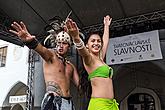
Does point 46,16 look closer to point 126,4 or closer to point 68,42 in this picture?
point 126,4

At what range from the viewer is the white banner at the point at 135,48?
3707 millimetres

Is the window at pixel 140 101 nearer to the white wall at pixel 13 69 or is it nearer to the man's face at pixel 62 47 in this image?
the white wall at pixel 13 69

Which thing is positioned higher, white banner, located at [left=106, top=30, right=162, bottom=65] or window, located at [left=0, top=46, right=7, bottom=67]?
window, located at [left=0, top=46, right=7, bottom=67]

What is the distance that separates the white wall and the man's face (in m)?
7.75

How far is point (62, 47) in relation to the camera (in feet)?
6.37

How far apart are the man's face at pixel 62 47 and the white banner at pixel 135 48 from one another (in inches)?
82.6

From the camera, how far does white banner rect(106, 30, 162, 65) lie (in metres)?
Result: 3.71

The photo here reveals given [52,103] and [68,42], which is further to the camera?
[68,42]

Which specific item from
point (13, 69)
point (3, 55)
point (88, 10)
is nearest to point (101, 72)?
point (88, 10)

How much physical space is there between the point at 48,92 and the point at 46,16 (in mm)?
2375

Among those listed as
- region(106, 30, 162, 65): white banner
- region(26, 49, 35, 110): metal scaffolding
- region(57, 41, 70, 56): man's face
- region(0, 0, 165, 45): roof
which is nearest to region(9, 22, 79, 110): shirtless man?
region(57, 41, 70, 56): man's face

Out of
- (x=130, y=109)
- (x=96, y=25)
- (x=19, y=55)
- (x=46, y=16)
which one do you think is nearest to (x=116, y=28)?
(x=96, y=25)

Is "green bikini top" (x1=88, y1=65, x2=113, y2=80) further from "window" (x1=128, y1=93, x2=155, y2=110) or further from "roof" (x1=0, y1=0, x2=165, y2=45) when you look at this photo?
"window" (x1=128, y1=93, x2=155, y2=110)

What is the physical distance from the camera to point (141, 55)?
12.4 ft
